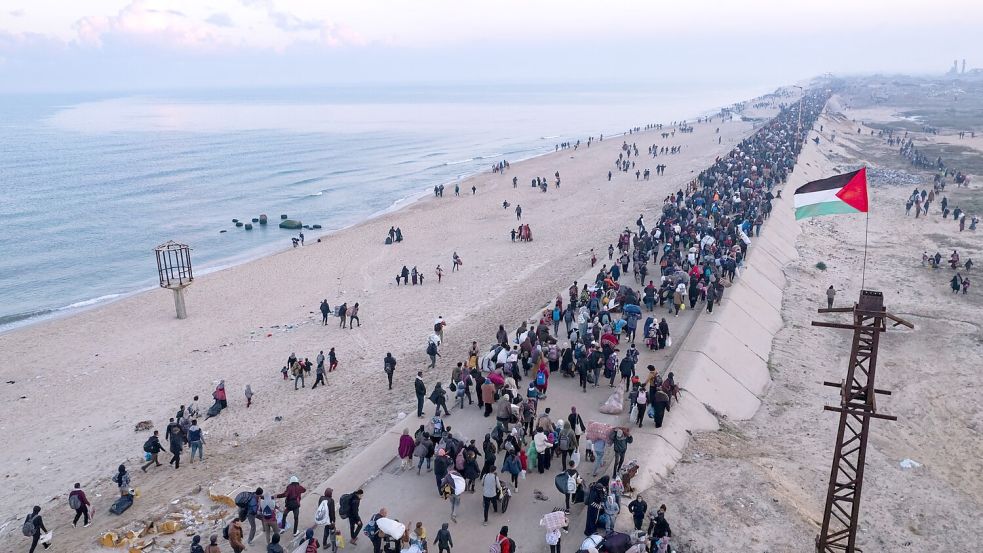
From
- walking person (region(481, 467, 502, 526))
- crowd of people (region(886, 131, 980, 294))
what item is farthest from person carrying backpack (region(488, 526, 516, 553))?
crowd of people (region(886, 131, 980, 294))

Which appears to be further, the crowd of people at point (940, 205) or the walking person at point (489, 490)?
the crowd of people at point (940, 205)

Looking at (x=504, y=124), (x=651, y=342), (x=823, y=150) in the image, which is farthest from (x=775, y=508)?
(x=504, y=124)

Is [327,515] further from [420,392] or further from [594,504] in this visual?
[420,392]

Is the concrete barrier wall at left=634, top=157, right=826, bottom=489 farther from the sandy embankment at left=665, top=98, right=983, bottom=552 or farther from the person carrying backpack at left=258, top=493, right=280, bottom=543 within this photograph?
the person carrying backpack at left=258, top=493, right=280, bottom=543

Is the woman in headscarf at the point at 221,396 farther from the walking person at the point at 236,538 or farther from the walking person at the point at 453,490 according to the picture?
the walking person at the point at 453,490

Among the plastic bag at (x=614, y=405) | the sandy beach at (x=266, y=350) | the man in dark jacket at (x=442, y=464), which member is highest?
the man in dark jacket at (x=442, y=464)

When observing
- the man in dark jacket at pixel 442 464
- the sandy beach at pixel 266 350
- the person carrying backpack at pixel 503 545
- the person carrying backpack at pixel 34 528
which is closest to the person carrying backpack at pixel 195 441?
the sandy beach at pixel 266 350

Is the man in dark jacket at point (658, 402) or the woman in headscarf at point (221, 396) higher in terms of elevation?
the man in dark jacket at point (658, 402)
